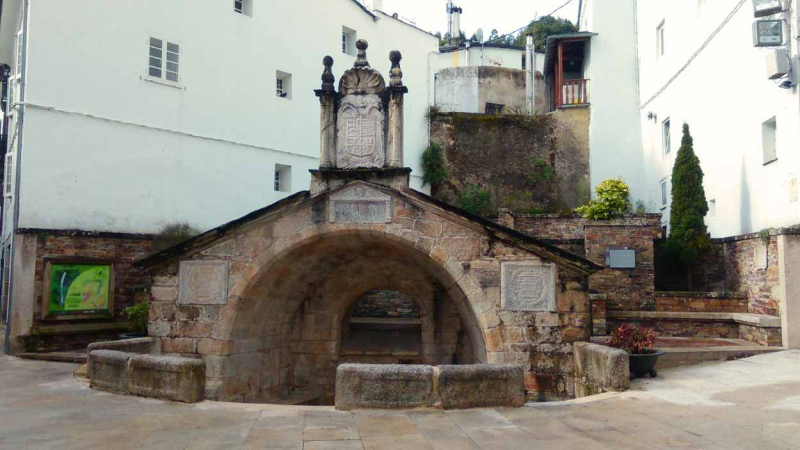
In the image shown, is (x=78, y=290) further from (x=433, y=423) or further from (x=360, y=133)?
(x=433, y=423)

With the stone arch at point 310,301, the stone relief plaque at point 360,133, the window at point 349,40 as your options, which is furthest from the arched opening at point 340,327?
the window at point 349,40

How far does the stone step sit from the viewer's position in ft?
38.8

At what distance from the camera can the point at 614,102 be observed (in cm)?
2019

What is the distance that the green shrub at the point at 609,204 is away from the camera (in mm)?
14943

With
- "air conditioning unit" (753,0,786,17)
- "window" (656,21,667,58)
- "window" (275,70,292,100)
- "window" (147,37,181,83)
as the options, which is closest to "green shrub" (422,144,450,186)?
"window" (275,70,292,100)

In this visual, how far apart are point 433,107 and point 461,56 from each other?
26.9 feet

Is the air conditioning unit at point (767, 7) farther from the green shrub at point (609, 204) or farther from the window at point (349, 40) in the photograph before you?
the window at point (349, 40)

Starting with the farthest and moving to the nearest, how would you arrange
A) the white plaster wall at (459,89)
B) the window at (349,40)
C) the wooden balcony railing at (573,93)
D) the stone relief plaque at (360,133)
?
1. the white plaster wall at (459,89)
2. the wooden balcony railing at (573,93)
3. the window at (349,40)
4. the stone relief plaque at (360,133)

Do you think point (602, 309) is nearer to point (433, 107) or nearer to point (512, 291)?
point (512, 291)

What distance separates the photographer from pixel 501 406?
22.3ft

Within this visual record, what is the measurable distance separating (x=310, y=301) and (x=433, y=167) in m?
10.1

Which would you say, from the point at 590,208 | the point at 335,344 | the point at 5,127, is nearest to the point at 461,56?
the point at 590,208

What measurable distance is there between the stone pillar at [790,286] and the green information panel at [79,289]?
42.4ft

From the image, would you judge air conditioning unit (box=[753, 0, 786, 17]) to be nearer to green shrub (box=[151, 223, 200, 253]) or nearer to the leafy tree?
green shrub (box=[151, 223, 200, 253])
